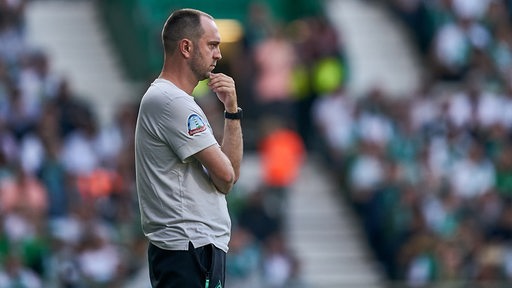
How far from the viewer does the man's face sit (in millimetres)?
6930

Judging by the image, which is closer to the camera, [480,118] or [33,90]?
[33,90]

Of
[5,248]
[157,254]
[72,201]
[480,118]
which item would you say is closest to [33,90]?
[72,201]

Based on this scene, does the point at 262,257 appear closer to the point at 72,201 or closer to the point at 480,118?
the point at 72,201

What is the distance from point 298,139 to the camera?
18.2 meters

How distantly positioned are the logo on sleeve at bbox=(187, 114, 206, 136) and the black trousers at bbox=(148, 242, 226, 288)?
0.53 meters

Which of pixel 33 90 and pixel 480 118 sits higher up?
pixel 33 90

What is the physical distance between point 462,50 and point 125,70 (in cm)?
480

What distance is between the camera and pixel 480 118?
1914 centimetres

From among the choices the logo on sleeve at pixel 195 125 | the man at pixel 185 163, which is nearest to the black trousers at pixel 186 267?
the man at pixel 185 163

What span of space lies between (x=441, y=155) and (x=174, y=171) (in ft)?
39.5

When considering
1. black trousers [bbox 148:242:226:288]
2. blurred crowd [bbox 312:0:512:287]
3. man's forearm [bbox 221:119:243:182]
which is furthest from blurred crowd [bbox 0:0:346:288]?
man's forearm [bbox 221:119:243:182]

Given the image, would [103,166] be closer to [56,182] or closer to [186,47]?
[56,182]

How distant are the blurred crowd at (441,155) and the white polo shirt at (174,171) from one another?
8489mm

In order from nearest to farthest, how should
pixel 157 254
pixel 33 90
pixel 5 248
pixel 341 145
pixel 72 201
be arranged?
pixel 157 254 → pixel 5 248 → pixel 72 201 → pixel 33 90 → pixel 341 145
